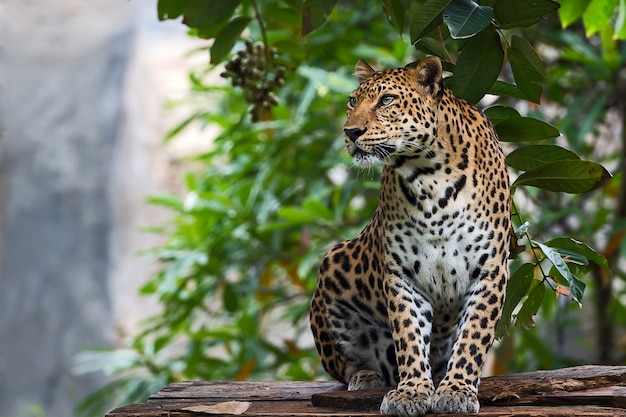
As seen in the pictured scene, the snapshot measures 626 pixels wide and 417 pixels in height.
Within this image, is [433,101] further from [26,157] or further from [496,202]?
[26,157]

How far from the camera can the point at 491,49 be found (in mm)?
2801

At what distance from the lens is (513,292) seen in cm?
309

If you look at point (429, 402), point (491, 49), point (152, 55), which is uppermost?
point (152, 55)

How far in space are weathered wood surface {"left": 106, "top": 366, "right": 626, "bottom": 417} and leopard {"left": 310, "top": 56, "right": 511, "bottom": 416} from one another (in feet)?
0.45

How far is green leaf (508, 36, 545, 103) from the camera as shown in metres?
2.85

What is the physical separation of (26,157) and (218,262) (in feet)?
18.1

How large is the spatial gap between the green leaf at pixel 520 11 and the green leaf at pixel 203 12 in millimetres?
1111

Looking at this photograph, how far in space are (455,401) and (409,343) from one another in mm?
264

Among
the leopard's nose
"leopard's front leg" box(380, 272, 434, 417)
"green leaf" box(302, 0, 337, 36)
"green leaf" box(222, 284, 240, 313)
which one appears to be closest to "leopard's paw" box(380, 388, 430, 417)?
"leopard's front leg" box(380, 272, 434, 417)

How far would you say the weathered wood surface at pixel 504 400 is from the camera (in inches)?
109

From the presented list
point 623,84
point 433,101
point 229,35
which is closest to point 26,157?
point 623,84

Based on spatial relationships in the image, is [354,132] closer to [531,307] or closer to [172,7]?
[531,307]

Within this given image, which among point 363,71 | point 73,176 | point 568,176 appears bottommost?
point 568,176

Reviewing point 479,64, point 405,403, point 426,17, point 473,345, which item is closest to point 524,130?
point 479,64
